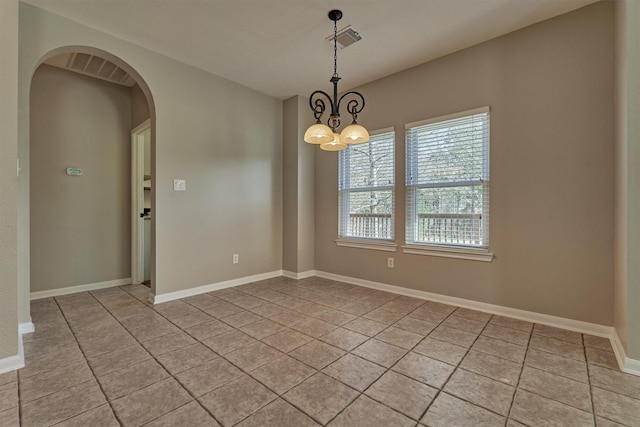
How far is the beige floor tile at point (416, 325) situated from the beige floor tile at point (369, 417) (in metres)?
1.07

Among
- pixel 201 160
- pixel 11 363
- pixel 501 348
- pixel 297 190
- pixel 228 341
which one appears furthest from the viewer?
pixel 297 190

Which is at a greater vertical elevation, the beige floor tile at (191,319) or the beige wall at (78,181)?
the beige wall at (78,181)

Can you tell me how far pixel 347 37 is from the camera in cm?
285

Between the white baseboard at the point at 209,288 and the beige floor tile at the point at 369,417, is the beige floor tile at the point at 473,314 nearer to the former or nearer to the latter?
the beige floor tile at the point at 369,417

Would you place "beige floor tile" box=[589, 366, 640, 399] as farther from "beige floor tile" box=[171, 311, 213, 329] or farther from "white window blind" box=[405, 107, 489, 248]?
"beige floor tile" box=[171, 311, 213, 329]

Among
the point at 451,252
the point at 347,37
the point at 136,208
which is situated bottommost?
the point at 451,252

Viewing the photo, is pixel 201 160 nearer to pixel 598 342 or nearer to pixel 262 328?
pixel 262 328

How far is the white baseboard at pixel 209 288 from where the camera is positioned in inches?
130

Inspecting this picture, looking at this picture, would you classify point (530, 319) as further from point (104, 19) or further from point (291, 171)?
point (104, 19)

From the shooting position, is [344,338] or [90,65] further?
[90,65]

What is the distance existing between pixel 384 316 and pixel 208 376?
171 centimetres

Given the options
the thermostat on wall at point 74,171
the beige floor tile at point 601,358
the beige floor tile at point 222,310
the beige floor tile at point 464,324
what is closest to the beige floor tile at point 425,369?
the beige floor tile at point 464,324

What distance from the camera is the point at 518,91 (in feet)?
9.22

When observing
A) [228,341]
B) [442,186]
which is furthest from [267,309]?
[442,186]
